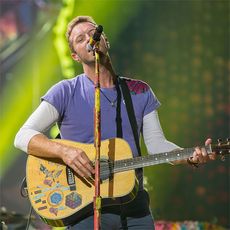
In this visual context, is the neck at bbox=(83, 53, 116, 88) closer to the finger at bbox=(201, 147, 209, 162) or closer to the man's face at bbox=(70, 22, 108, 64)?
the man's face at bbox=(70, 22, 108, 64)

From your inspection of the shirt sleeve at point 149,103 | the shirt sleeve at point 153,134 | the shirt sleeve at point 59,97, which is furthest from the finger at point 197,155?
the shirt sleeve at point 59,97

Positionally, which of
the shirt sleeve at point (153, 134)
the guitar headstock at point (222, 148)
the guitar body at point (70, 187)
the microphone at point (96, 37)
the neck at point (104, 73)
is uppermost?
the microphone at point (96, 37)

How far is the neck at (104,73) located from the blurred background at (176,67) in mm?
2985

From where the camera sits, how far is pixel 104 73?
2.57 m

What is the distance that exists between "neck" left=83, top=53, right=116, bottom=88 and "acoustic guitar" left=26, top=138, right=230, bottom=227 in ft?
1.01

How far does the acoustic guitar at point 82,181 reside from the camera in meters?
2.32

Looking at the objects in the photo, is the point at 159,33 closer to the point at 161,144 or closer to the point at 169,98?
the point at 169,98

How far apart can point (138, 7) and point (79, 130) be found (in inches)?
143

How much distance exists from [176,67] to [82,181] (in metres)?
3.75

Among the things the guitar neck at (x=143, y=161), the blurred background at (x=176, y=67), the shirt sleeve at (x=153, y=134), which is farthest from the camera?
the blurred background at (x=176, y=67)

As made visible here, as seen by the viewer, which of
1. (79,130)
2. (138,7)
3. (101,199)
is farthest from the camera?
(138,7)

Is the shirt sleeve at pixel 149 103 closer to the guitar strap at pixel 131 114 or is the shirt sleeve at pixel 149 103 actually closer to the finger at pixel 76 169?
the guitar strap at pixel 131 114

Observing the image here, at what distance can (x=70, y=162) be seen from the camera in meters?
2.30

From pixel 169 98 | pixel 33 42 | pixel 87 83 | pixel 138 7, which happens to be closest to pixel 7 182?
pixel 33 42
